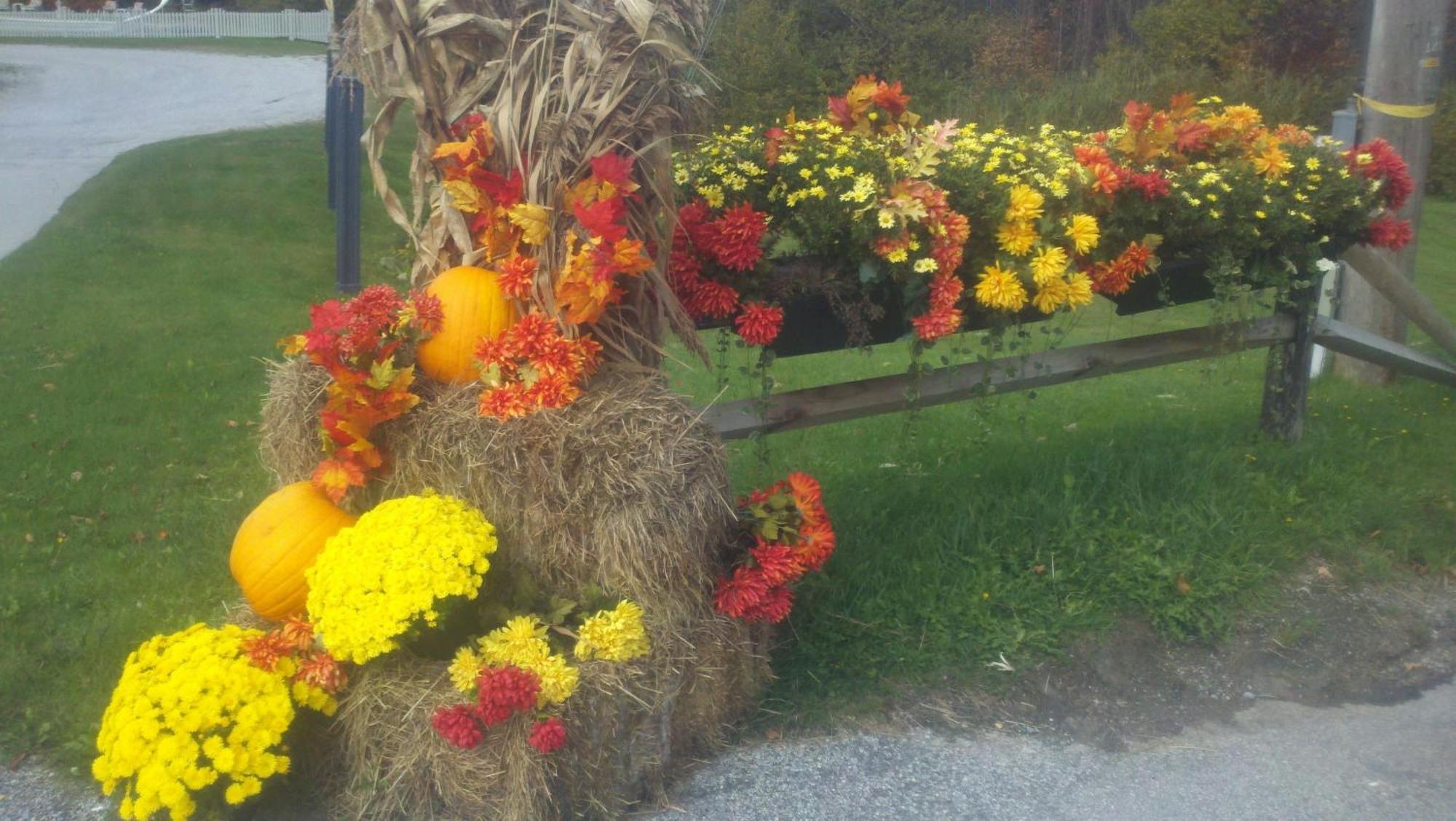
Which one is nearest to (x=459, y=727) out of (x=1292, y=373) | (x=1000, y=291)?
(x=1000, y=291)

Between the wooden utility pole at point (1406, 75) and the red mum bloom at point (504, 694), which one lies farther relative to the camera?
the wooden utility pole at point (1406, 75)

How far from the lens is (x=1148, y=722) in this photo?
417 cm

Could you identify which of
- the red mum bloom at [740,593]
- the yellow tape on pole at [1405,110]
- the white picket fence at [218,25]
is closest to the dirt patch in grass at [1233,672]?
the red mum bloom at [740,593]

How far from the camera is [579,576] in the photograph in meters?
3.52

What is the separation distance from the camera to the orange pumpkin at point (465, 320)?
3.61 m

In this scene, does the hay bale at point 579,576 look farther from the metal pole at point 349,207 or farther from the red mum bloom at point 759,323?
the metal pole at point 349,207

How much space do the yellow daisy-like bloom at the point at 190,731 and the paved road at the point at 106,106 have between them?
328 inches

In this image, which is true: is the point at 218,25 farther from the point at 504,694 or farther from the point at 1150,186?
the point at 504,694

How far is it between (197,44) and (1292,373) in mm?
33508

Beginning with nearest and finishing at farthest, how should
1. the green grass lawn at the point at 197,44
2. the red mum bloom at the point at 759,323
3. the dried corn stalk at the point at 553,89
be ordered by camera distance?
the dried corn stalk at the point at 553,89 → the red mum bloom at the point at 759,323 → the green grass lawn at the point at 197,44

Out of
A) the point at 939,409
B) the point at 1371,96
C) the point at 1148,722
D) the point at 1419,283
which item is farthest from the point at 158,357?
the point at 1419,283

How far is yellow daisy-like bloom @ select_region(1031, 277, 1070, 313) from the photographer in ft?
13.7

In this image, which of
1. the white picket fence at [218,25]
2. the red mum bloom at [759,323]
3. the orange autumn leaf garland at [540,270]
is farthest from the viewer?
the white picket fence at [218,25]

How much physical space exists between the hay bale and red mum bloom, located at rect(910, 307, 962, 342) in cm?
83
